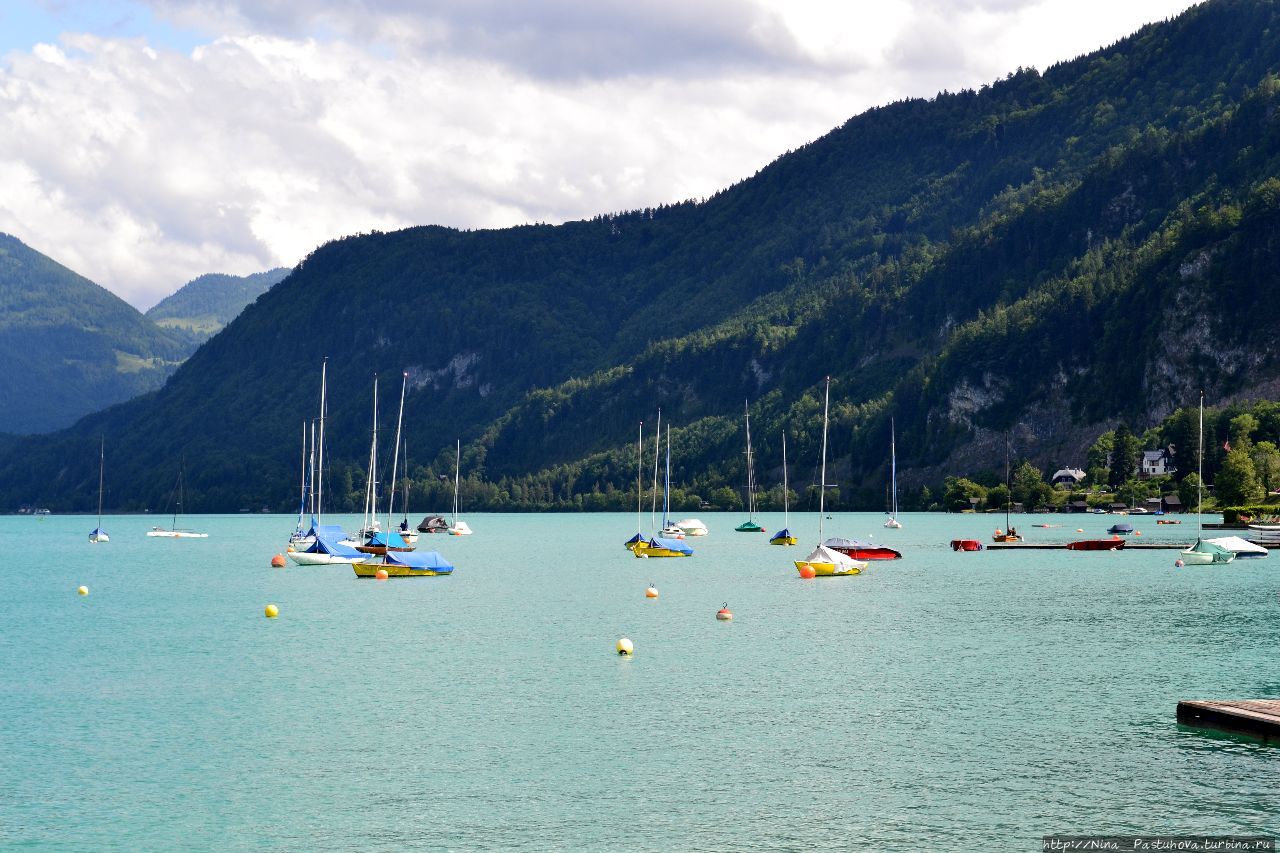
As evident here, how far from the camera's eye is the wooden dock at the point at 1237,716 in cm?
4784

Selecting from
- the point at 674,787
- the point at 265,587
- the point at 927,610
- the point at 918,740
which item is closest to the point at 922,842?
the point at 674,787

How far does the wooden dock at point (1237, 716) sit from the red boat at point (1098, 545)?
121m

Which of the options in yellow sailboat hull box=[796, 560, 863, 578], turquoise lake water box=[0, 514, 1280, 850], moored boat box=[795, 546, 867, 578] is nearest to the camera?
turquoise lake water box=[0, 514, 1280, 850]

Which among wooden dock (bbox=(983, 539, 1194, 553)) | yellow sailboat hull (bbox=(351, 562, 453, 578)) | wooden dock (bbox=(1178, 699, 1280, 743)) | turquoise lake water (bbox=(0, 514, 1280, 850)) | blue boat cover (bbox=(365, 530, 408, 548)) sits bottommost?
turquoise lake water (bbox=(0, 514, 1280, 850))

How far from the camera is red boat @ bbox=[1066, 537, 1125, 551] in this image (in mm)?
169000

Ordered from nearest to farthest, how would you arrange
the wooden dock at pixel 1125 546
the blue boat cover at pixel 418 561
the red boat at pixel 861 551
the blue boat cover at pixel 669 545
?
the blue boat cover at pixel 418 561 → the red boat at pixel 861 551 → the wooden dock at pixel 1125 546 → the blue boat cover at pixel 669 545

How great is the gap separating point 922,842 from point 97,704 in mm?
37985

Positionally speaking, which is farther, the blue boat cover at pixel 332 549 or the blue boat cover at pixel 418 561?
the blue boat cover at pixel 332 549

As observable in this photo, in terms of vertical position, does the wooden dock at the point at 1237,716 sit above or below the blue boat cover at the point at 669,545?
below

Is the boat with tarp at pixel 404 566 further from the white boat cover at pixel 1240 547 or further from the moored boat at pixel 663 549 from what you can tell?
the white boat cover at pixel 1240 547

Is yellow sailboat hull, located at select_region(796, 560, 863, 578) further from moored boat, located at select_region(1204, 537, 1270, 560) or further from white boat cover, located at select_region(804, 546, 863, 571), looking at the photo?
moored boat, located at select_region(1204, 537, 1270, 560)

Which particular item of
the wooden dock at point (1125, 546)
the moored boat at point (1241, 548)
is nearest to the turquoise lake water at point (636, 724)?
the moored boat at point (1241, 548)

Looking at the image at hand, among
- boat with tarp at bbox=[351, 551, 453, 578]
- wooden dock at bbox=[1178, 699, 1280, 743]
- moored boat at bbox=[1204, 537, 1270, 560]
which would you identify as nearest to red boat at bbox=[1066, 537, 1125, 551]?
moored boat at bbox=[1204, 537, 1270, 560]

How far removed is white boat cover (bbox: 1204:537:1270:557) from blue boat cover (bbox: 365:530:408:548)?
8493 centimetres
